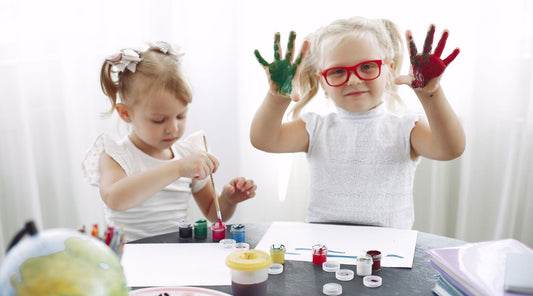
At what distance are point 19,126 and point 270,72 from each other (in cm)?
114

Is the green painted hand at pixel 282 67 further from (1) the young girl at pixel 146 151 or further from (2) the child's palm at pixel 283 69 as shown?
(1) the young girl at pixel 146 151

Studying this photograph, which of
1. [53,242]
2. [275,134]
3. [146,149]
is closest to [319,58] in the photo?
[275,134]

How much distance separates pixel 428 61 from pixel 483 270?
1.34 ft

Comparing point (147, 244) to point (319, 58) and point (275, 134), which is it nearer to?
point (275, 134)

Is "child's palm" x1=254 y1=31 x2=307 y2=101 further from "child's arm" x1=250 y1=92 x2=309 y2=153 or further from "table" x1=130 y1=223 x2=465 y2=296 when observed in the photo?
"table" x1=130 y1=223 x2=465 y2=296

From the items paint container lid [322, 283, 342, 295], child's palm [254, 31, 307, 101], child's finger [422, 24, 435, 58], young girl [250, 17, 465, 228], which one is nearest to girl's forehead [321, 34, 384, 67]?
young girl [250, 17, 465, 228]

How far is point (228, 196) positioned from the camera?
125 centimetres

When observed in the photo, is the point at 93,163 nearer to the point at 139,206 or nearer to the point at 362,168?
the point at 139,206

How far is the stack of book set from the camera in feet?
2.14

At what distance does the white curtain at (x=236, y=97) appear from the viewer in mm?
1675

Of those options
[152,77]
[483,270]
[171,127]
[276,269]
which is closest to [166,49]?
[152,77]

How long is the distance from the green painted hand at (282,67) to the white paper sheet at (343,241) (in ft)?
0.98

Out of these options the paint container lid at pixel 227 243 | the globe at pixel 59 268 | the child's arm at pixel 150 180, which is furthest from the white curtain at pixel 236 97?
the globe at pixel 59 268

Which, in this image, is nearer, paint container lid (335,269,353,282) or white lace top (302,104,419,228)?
paint container lid (335,269,353,282)
